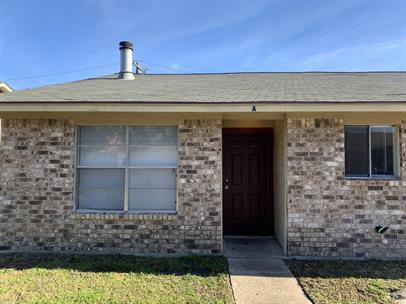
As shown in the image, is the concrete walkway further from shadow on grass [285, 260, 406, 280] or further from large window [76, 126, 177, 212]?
large window [76, 126, 177, 212]

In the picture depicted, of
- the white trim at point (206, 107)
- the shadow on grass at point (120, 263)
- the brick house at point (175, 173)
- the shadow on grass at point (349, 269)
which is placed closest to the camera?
the shadow on grass at point (349, 269)

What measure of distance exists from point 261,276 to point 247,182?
2830 mm

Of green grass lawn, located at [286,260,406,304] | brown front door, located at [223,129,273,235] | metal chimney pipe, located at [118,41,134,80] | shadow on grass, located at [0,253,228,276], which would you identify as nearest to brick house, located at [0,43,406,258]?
shadow on grass, located at [0,253,228,276]

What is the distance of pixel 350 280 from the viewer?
15.4ft

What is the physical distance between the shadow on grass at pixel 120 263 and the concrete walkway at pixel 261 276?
→ 0.32 m

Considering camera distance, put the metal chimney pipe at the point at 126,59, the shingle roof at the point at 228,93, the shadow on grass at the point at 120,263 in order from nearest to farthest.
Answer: the shadow on grass at the point at 120,263 → the shingle roof at the point at 228,93 → the metal chimney pipe at the point at 126,59

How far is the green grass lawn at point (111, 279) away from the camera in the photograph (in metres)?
4.09

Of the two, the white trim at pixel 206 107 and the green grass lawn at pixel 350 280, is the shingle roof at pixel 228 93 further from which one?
the green grass lawn at pixel 350 280

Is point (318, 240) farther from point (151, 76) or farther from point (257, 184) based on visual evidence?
point (151, 76)

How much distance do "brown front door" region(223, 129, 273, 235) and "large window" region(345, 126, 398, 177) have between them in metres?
1.93

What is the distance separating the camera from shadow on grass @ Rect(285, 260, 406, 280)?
16.1 feet

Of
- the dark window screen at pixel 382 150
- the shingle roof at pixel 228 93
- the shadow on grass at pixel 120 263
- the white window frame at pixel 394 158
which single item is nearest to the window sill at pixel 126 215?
the shadow on grass at pixel 120 263

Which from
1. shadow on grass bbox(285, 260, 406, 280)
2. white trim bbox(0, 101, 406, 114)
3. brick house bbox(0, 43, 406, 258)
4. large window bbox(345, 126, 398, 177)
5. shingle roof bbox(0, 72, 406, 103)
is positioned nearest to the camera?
shadow on grass bbox(285, 260, 406, 280)

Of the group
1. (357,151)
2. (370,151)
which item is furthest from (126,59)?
(370,151)
